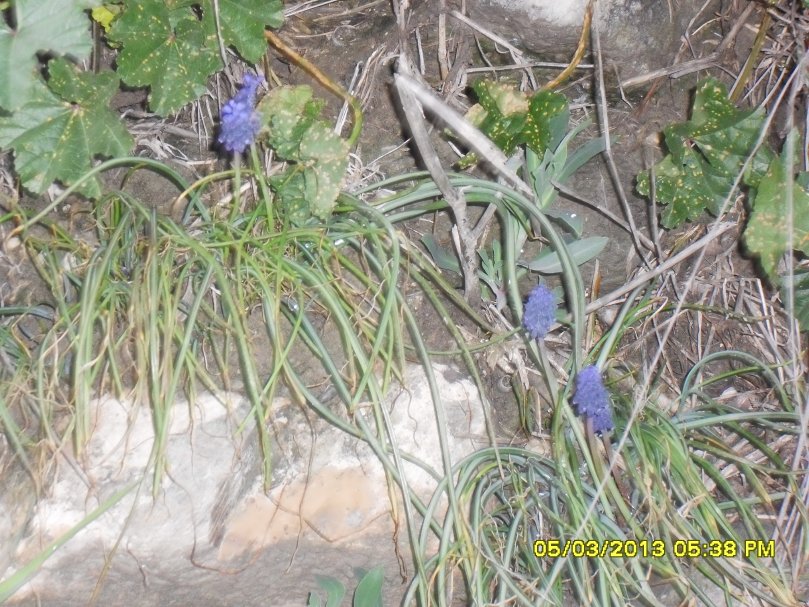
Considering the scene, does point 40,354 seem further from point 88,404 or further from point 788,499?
point 788,499

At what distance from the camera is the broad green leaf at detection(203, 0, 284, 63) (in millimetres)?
1168

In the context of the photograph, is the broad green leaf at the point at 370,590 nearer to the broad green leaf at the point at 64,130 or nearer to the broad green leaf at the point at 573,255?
the broad green leaf at the point at 573,255

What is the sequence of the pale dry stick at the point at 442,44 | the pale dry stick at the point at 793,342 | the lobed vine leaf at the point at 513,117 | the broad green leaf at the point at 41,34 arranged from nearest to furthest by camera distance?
the broad green leaf at the point at 41,34, the pale dry stick at the point at 793,342, the lobed vine leaf at the point at 513,117, the pale dry stick at the point at 442,44

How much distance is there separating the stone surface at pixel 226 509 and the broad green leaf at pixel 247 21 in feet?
1.91

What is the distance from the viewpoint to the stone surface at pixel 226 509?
1104 mm

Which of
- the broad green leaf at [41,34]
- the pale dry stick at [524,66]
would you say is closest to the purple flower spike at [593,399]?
the pale dry stick at [524,66]

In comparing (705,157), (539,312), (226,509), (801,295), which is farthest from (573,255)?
(226,509)

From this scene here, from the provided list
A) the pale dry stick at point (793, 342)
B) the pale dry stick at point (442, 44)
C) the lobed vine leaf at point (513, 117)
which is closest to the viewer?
Result: the pale dry stick at point (793, 342)

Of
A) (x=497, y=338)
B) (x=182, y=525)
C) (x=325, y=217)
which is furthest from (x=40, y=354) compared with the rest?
(x=497, y=338)

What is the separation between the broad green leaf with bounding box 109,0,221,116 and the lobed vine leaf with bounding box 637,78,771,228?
2.67 feet

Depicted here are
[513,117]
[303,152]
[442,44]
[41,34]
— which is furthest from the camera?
[442,44]

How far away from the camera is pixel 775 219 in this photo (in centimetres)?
124
